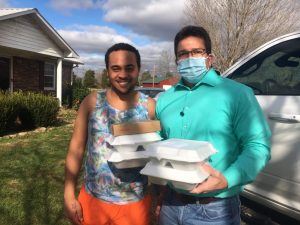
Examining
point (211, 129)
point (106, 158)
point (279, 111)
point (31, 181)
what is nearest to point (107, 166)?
point (106, 158)

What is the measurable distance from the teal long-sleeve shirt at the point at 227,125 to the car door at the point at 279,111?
1.31m

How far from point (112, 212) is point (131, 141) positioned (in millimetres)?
539

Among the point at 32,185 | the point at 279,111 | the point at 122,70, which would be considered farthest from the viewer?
the point at 32,185

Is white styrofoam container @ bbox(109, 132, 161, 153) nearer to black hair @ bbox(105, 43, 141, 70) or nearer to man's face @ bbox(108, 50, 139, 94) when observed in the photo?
man's face @ bbox(108, 50, 139, 94)

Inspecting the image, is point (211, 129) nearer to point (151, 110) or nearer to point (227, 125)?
point (227, 125)

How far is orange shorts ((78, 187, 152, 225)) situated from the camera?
7.07 ft

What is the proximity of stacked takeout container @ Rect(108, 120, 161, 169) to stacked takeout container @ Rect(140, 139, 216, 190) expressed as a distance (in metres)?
0.22

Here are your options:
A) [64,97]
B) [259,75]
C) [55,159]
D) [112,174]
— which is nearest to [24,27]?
[64,97]

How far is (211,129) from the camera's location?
181cm

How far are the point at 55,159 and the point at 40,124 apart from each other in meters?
5.22

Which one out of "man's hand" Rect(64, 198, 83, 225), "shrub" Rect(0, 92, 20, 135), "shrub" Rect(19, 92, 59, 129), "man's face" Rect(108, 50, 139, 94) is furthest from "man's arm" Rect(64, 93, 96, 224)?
"shrub" Rect(19, 92, 59, 129)

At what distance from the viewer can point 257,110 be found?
174cm

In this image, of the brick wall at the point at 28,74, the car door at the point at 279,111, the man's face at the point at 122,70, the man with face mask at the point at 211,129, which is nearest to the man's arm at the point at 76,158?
the man's face at the point at 122,70

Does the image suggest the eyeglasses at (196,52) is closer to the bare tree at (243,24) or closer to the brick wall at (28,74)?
the bare tree at (243,24)
